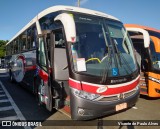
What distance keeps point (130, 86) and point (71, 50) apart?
74.7 inches

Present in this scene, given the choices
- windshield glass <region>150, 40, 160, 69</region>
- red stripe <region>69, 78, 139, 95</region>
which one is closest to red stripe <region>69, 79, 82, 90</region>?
red stripe <region>69, 78, 139, 95</region>

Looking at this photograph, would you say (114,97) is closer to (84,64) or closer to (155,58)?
(84,64)

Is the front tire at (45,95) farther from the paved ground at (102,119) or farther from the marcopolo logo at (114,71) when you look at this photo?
the marcopolo logo at (114,71)

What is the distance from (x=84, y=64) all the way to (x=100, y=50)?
706 mm

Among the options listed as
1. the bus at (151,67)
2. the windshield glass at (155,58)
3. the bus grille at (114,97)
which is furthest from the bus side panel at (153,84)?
the bus grille at (114,97)

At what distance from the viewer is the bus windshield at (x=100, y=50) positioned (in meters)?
4.89

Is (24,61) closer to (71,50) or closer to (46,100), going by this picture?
(46,100)

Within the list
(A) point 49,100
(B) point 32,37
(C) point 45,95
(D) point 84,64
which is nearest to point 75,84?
(D) point 84,64

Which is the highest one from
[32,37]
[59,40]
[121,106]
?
[32,37]

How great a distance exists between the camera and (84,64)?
15.8 feet

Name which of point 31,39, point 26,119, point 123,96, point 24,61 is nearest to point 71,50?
point 123,96

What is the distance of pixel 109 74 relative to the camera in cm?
497

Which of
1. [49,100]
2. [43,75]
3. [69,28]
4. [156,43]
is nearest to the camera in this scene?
[69,28]

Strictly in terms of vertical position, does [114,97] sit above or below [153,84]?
above
